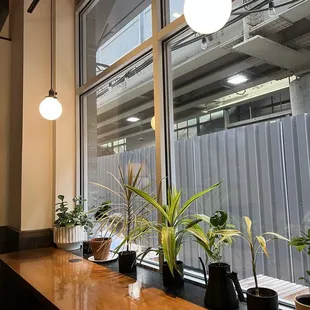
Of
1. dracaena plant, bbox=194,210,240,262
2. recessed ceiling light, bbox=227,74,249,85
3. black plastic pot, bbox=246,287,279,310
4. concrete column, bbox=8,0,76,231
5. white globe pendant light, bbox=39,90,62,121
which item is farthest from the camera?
concrete column, bbox=8,0,76,231

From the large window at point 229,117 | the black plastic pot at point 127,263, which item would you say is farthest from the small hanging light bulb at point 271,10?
the black plastic pot at point 127,263

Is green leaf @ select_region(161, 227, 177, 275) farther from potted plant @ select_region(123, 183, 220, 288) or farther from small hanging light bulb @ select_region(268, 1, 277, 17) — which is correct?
small hanging light bulb @ select_region(268, 1, 277, 17)

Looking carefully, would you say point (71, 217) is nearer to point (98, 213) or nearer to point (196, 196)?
point (98, 213)

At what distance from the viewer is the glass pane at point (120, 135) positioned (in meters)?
2.25

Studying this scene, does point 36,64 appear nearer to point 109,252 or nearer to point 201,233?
point 109,252

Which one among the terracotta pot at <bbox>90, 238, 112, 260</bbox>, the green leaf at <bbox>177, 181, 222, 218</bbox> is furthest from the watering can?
the terracotta pot at <bbox>90, 238, 112, 260</bbox>

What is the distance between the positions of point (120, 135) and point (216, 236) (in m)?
1.49

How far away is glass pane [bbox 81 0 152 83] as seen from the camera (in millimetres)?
2458

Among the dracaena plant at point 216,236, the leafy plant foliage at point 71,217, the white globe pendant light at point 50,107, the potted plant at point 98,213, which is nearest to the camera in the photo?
the dracaena plant at point 216,236

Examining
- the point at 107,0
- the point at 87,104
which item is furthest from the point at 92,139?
the point at 107,0

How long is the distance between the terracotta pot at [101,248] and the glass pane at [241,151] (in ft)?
2.08

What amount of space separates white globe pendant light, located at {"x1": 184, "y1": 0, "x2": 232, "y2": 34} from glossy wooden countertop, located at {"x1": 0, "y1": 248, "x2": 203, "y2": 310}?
126 cm

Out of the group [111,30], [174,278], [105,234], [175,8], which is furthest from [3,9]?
[174,278]

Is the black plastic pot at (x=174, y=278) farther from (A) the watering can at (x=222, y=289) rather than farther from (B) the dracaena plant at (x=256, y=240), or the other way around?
(B) the dracaena plant at (x=256, y=240)
